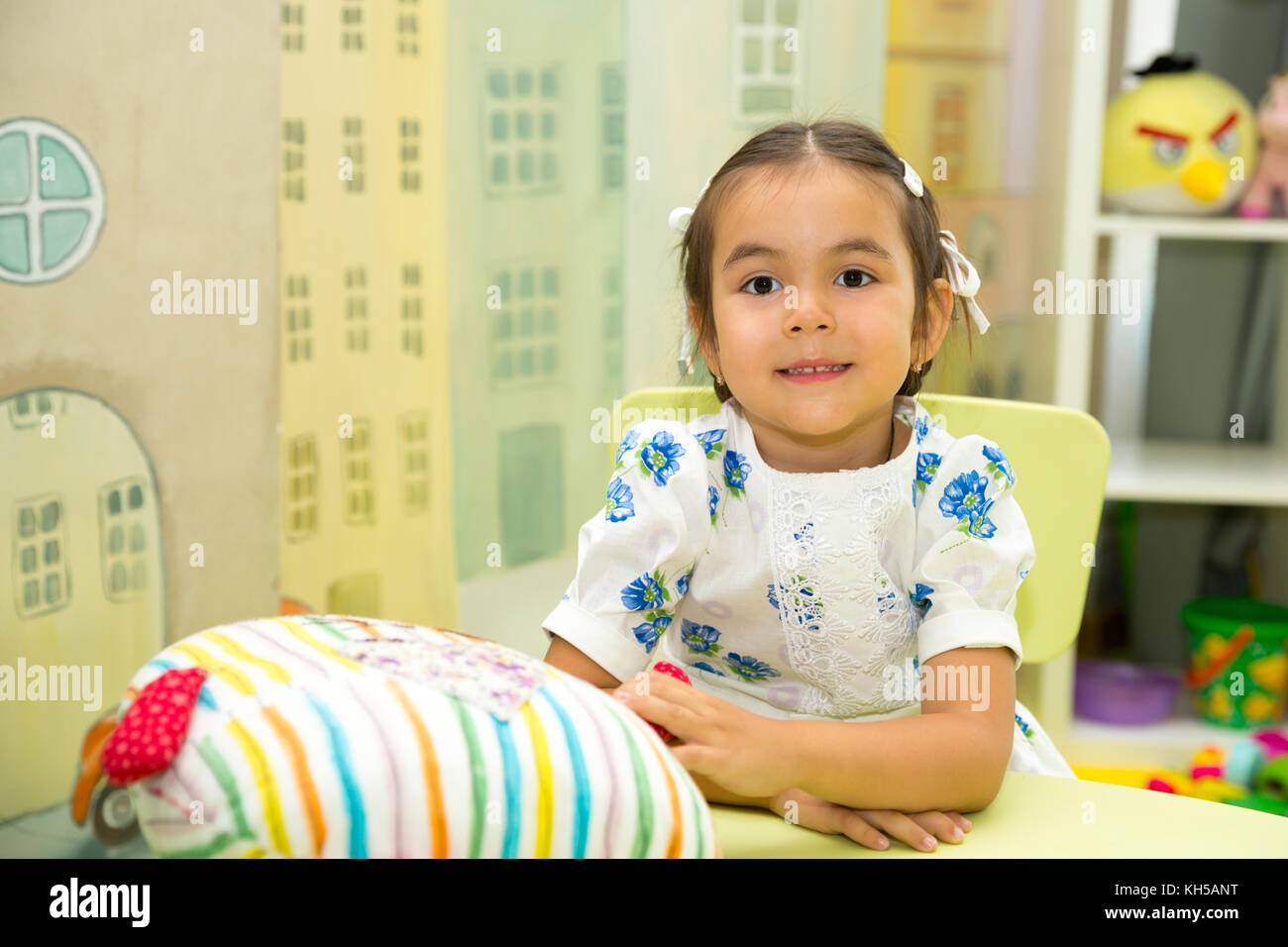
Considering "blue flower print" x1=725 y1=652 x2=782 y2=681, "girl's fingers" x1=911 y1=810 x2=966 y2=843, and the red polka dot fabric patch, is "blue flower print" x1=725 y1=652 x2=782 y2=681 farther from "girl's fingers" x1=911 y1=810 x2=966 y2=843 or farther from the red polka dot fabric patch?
the red polka dot fabric patch

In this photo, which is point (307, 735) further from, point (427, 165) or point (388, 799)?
point (427, 165)

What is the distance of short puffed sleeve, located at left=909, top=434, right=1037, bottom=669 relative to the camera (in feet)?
2.10

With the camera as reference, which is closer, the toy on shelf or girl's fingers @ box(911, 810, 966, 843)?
girl's fingers @ box(911, 810, 966, 843)

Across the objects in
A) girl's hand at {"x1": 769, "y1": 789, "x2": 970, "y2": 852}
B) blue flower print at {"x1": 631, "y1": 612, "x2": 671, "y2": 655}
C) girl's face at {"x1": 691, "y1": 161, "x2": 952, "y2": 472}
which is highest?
girl's face at {"x1": 691, "y1": 161, "x2": 952, "y2": 472}

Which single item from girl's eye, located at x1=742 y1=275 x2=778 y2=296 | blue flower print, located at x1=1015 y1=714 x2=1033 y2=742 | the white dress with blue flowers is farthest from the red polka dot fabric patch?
blue flower print, located at x1=1015 y1=714 x2=1033 y2=742

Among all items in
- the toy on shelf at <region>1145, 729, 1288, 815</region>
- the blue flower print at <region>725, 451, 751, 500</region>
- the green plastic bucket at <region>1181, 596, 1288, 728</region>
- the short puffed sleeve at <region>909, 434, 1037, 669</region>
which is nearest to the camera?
the short puffed sleeve at <region>909, 434, 1037, 669</region>

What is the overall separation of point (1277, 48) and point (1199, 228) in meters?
0.45

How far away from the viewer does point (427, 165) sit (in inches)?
52.0

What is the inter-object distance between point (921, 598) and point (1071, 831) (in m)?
0.16

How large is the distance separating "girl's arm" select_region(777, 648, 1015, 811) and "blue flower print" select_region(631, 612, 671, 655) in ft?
0.48

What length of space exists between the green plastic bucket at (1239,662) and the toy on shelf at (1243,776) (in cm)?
4

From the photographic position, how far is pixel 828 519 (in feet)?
2.38

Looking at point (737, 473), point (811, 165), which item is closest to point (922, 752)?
point (737, 473)

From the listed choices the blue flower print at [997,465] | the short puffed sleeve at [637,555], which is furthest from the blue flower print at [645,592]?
the blue flower print at [997,465]
